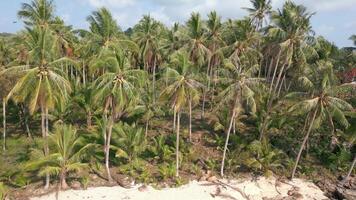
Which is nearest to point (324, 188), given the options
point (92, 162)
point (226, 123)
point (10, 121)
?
point (226, 123)

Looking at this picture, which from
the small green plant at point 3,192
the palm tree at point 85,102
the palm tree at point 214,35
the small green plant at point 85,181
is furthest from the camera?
the palm tree at point 214,35

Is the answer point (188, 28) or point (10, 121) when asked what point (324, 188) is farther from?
point (10, 121)

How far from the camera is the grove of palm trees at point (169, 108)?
2927 centimetres

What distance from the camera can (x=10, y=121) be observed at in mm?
44906

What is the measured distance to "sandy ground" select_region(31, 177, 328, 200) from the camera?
3088 cm

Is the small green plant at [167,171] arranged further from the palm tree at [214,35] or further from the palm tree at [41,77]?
the palm tree at [214,35]

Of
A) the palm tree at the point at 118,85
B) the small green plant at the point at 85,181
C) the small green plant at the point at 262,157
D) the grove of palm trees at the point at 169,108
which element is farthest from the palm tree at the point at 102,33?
the small green plant at the point at 262,157

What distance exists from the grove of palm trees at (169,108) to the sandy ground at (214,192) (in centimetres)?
90

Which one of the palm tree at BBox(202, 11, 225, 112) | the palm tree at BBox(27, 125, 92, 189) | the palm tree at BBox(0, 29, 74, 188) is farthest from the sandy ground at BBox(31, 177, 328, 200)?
the palm tree at BBox(202, 11, 225, 112)

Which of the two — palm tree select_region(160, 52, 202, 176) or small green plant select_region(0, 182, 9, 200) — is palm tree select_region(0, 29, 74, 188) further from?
palm tree select_region(160, 52, 202, 176)

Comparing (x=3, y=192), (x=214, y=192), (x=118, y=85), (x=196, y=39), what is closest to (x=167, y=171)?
(x=214, y=192)

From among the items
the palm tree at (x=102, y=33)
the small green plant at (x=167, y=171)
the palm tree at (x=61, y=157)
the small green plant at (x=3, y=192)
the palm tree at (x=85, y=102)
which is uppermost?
the palm tree at (x=102, y=33)

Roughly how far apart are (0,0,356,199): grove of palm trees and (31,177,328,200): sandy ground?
2.96ft

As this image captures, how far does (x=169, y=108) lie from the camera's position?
39344 millimetres
